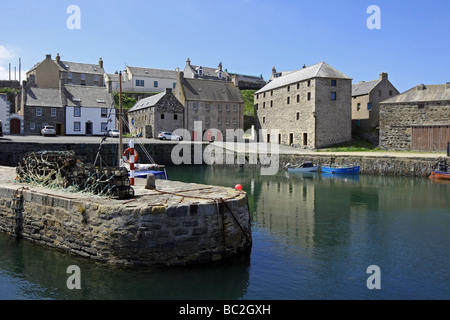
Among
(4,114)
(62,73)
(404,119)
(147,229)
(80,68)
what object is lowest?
(147,229)

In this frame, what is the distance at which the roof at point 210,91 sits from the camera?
55.9 metres

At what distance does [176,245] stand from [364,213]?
39.3ft

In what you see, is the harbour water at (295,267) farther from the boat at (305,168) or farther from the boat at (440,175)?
the boat at (305,168)

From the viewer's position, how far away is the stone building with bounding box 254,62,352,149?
44.6m

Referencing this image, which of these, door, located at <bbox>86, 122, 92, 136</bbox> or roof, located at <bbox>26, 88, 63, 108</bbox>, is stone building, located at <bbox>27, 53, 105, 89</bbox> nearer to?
roof, located at <bbox>26, 88, 63, 108</bbox>

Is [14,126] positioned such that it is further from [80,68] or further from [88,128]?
[80,68]

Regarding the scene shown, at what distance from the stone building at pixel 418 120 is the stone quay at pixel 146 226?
3462 cm

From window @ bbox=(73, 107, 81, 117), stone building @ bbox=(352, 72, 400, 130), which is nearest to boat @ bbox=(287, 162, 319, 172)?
stone building @ bbox=(352, 72, 400, 130)

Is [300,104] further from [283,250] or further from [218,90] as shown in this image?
[283,250]

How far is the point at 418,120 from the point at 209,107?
27668 millimetres

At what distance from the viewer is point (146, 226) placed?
10094 millimetres

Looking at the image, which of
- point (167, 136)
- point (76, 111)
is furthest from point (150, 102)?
point (76, 111)

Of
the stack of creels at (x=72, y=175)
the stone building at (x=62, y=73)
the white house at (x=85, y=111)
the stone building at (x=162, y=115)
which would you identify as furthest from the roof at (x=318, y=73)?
the stone building at (x=62, y=73)
